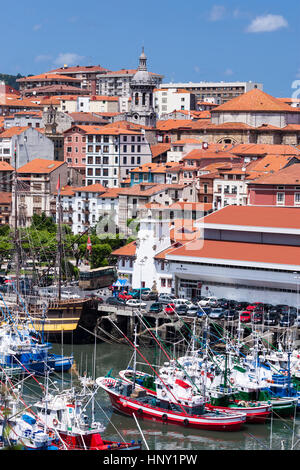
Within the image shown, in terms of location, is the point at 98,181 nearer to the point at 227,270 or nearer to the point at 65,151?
the point at 65,151

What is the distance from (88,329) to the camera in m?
43.3

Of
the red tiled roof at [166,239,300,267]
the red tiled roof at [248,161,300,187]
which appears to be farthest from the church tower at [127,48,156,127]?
the red tiled roof at [166,239,300,267]

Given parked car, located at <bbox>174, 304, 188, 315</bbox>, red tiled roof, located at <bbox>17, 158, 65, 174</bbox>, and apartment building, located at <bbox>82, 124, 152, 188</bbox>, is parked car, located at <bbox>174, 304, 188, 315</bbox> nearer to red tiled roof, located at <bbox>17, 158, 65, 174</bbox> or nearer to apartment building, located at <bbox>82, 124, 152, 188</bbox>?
red tiled roof, located at <bbox>17, 158, 65, 174</bbox>

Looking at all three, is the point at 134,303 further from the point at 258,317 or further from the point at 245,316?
the point at 258,317

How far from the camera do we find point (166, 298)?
44344 mm

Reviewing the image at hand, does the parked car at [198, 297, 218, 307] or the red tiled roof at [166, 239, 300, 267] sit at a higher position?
the red tiled roof at [166, 239, 300, 267]

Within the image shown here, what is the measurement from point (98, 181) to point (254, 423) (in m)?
43.7

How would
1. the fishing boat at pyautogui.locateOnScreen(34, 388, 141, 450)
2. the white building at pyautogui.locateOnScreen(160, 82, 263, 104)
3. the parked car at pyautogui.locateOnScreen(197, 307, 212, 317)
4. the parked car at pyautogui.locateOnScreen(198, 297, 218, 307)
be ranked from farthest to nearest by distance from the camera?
1. the white building at pyautogui.locateOnScreen(160, 82, 263, 104)
2. the parked car at pyautogui.locateOnScreen(198, 297, 218, 307)
3. the parked car at pyautogui.locateOnScreen(197, 307, 212, 317)
4. the fishing boat at pyautogui.locateOnScreen(34, 388, 141, 450)

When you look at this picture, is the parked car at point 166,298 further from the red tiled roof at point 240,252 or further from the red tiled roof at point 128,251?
the red tiled roof at point 128,251

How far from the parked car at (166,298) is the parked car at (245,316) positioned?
11.8 ft

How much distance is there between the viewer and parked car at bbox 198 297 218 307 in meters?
42.8

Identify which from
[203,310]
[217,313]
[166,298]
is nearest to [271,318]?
[217,313]

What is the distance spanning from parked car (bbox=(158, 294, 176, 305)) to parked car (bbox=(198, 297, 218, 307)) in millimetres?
1346
